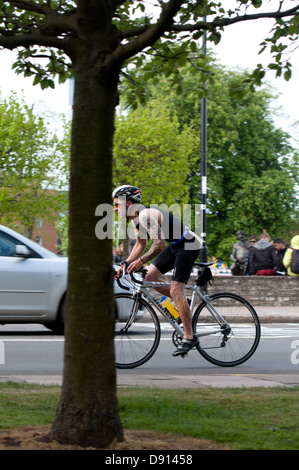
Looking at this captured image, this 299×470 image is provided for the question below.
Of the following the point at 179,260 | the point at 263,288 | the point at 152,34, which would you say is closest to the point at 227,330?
the point at 179,260

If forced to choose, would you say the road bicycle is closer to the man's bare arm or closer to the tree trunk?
the man's bare arm

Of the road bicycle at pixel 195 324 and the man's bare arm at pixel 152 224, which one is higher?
the man's bare arm at pixel 152 224

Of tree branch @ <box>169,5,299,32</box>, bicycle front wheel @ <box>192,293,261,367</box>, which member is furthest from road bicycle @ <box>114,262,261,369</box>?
tree branch @ <box>169,5,299,32</box>

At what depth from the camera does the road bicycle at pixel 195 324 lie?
26.9ft

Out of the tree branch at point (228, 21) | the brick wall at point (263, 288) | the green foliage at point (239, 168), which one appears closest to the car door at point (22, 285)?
the tree branch at point (228, 21)

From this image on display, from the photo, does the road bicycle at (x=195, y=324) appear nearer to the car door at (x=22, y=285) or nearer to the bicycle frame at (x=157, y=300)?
the bicycle frame at (x=157, y=300)

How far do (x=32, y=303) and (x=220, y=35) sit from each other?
237 inches

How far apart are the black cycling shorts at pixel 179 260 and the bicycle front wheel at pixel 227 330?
1.70 ft

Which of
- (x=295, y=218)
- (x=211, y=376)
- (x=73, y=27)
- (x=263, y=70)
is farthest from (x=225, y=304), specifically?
(x=295, y=218)

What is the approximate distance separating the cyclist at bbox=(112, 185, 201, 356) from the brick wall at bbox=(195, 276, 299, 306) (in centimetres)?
1001

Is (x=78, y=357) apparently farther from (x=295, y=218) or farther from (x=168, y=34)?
(x=295, y=218)

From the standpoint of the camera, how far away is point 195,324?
325 inches

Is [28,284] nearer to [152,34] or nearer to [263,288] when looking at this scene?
[152,34]

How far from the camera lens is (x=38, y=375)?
7723 millimetres
